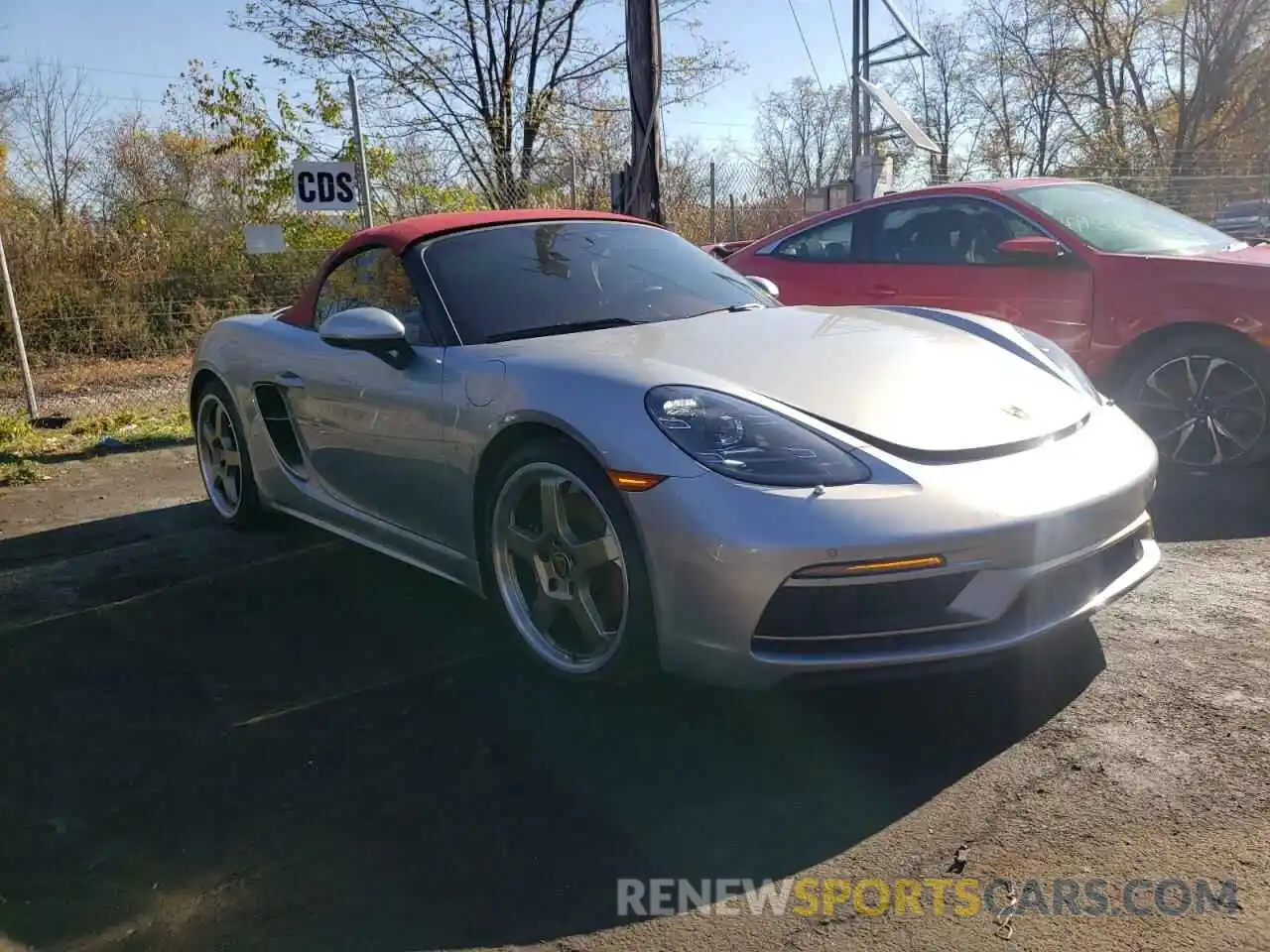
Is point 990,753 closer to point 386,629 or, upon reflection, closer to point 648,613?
point 648,613

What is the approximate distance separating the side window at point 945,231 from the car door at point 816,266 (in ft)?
0.64

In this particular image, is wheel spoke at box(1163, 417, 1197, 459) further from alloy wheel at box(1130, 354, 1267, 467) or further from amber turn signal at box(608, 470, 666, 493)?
amber turn signal at box(608, 470, 666, 493)

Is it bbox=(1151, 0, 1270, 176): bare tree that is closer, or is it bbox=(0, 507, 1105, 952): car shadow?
bbox=(0, 507, 1105, 952): car shadow

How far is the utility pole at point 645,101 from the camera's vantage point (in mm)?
7832

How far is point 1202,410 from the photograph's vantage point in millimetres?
4777

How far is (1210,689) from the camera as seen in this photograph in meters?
2.66

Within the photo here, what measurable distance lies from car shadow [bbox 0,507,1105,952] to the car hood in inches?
27.0

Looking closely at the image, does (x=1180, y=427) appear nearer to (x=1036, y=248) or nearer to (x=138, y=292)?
(x=1036, y=248)

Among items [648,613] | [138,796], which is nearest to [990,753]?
[648,613]

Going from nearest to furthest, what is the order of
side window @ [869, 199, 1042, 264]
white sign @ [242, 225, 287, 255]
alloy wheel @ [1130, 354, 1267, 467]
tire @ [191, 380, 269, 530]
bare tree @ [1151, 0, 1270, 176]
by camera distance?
tire @ [191, 380, 269, 530] → alloy wheel @ [1130, 354, 1267, 467] → side window @ [869, 199, 1042, 264] → white sign @ [242, 225, 287, 255] → bare tree @ [1151, 0, 1270, 176]

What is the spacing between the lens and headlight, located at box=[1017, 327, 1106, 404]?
3.17 meters

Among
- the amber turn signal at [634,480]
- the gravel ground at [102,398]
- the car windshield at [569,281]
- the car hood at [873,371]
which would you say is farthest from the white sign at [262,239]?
the amber turn signal at [634,480]

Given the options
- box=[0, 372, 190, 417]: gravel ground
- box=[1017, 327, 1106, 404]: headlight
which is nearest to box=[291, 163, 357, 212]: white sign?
box=[0, 372, 190, 417]: gravel ground

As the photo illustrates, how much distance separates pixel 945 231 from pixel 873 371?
3346 millimetres
